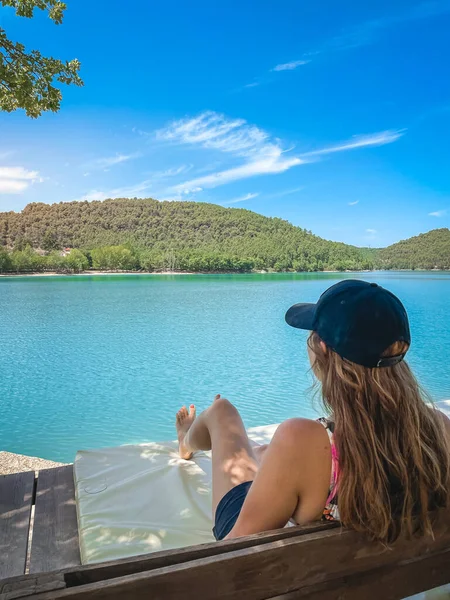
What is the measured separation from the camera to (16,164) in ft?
260

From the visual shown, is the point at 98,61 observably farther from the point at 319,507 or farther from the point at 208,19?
the point at 319,507

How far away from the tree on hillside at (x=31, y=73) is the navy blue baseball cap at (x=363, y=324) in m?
3.65

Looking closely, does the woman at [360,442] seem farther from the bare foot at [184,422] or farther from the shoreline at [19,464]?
the shoreline at [19,464]

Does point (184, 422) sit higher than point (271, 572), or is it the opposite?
point (271, 572)

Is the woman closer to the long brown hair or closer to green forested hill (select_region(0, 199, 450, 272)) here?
the long brown hair

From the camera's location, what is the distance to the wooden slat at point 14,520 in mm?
1549

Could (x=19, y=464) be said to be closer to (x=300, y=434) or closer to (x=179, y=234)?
(x=300, y=434)

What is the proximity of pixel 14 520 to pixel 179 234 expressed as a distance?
7077 centimetres

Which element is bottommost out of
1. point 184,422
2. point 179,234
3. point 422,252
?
point 184,422

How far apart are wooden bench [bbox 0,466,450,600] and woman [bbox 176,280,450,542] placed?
5 centimetres

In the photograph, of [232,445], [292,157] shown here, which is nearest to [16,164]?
[292,157]

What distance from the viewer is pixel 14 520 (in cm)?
181

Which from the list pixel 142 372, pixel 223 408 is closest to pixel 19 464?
pixel 223 408

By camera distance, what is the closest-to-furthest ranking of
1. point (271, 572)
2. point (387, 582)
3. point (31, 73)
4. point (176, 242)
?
point (271, 572) → point (387, 582) → point (31, 73) → point (176, 242)
